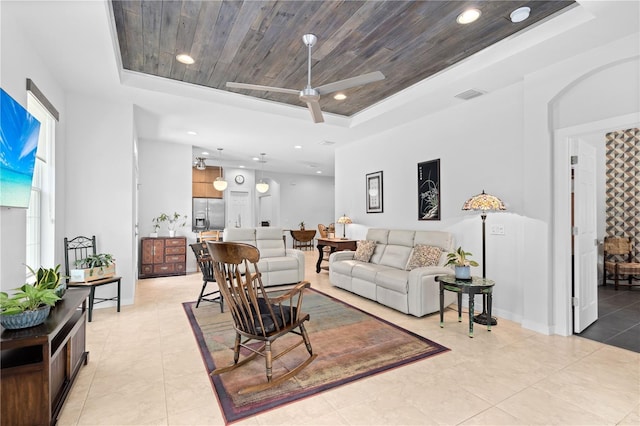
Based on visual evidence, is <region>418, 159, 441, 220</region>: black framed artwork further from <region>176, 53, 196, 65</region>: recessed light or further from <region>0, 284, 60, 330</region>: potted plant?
<region>0, 284, 60, 330</region>: potted plant

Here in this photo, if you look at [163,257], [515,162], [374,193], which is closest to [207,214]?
[163,257]

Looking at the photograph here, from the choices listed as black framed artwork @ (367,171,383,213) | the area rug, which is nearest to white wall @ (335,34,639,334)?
black framed artwork @ (367,171,383,213)

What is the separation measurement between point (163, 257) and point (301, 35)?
16.6 feet

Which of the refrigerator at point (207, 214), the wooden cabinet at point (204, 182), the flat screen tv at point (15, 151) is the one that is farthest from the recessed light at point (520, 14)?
the refrigerator at point (207, 214)

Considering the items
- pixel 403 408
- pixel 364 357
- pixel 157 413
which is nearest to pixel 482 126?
pixel 364 357

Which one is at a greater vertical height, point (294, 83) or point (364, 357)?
point (294, 83)

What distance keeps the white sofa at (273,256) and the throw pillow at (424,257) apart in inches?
80.6

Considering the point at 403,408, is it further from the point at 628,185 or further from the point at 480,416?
the point at 628,185

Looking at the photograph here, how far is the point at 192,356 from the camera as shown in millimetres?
2711

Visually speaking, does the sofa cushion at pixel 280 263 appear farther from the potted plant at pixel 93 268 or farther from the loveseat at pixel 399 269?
the potted plant at pixel 93 268

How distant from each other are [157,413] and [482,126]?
14.2ft

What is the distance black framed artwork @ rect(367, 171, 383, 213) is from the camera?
18.8 ft

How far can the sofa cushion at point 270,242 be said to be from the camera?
570cm

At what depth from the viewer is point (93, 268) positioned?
3.65 m
